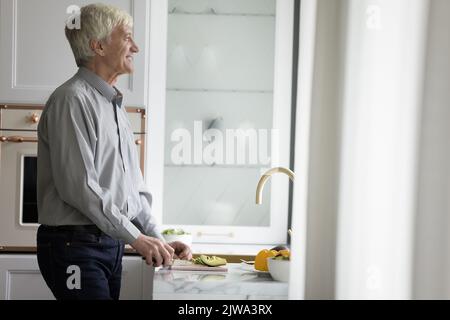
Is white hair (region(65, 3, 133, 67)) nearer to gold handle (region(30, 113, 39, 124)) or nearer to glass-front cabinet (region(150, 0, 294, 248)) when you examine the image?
gold handle (region(30, 113, 39, 124))

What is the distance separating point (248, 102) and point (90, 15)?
1.31 meters

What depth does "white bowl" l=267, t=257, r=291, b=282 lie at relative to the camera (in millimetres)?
1811

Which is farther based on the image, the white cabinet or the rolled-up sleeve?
the white cabinet

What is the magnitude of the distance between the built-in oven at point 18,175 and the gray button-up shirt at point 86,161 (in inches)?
35.8

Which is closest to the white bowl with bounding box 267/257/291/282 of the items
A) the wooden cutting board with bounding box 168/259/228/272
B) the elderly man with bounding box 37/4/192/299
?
the wooden cutting board with bounding box 168/259/228/272

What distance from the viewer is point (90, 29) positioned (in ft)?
5.30

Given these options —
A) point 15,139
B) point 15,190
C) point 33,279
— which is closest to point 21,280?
point 33,279

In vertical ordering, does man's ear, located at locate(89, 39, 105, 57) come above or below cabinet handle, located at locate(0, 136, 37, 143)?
above

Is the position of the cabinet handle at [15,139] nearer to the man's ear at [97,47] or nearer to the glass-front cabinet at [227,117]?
the glass-front cabinet at [227,117]

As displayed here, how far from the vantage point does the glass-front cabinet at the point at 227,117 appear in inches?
111

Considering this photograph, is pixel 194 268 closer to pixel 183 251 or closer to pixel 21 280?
pixel 183 251

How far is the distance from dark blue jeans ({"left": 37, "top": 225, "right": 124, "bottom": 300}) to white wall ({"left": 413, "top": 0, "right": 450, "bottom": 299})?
90 centimetres
